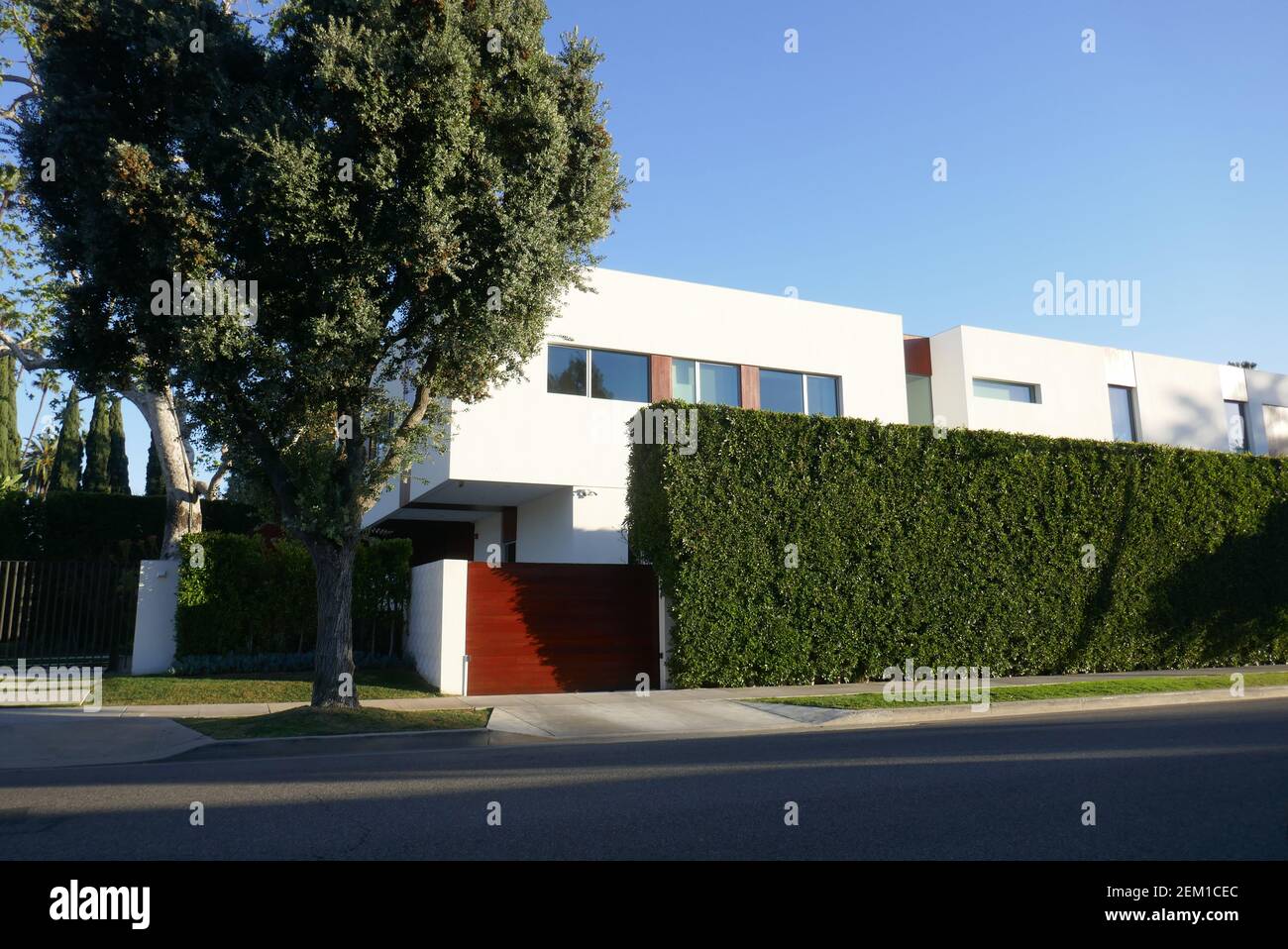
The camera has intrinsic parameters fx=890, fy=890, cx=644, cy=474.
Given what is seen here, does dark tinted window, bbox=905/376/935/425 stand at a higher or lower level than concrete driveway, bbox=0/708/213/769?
higher

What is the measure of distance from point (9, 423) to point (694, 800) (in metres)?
40.1

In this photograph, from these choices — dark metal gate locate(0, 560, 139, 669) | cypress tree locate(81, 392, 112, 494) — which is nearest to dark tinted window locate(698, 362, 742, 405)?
dark metal gate locate(0, 560, 139, 669)

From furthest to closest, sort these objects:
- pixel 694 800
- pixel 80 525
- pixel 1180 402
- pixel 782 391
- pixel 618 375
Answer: pixel 1180 402, pixel 80 525, pixel 782 391, pixel 618 375, pixel 694 800

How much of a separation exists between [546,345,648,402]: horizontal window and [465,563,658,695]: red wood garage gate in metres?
5.11

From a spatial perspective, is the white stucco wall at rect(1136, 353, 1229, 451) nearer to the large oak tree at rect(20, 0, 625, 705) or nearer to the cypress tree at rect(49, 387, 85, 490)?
the large oak tree at rect(20, 0, 625, 705)

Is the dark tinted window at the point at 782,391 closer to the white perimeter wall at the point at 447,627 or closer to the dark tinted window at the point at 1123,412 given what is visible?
the white perimeter wall at the point at 447,627

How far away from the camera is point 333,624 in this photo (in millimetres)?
12055

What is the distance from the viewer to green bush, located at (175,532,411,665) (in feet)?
55.0

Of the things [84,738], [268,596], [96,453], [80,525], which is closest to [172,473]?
[268,596]

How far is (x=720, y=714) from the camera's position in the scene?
1263cm

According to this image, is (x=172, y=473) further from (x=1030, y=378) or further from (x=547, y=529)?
(x=1030, y=378)

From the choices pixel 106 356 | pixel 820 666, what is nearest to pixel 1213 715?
pixel 820 666
